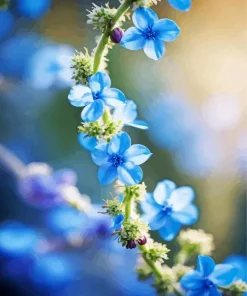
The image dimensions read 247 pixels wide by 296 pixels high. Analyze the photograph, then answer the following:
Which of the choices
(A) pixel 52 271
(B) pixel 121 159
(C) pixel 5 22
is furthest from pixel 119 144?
(C) pixel 5 22

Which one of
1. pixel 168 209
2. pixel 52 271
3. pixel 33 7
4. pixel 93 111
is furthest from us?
pixel 33 7

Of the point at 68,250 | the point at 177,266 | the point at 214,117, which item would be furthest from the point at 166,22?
the point at 214,117

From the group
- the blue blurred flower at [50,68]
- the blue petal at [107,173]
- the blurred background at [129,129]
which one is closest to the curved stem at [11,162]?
the blurred background at [129,129]

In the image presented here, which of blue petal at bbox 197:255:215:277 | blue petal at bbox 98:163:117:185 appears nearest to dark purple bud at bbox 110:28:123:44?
blue petal at bbox 98:163:117:185

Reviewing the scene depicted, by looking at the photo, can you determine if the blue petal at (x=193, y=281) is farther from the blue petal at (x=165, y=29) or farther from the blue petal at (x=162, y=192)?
the blue petal at (x=165, y=29)

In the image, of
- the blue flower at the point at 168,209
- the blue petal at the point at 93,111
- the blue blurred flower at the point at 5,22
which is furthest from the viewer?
the blue blurred flower at the point at 5,22

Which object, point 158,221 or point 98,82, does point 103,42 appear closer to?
point 98,82

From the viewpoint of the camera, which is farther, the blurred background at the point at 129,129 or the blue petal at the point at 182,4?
the blurred background at the point at 129,129
